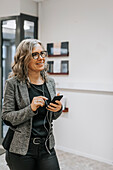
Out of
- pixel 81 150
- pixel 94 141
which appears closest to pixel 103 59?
pixel 94 141

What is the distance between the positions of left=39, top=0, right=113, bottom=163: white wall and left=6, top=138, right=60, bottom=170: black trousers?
166cm

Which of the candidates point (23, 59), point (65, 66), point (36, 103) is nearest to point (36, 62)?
point (23, 59)

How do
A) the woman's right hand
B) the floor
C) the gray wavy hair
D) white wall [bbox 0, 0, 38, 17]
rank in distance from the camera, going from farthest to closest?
white wall [bbox 0, 0, 38, 17], the floor, the gray wavy hair, the woman's right hand

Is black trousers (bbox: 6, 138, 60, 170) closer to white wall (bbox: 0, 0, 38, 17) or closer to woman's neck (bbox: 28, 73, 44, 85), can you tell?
woman's neck (bbox: 28, 73, 44, 85)

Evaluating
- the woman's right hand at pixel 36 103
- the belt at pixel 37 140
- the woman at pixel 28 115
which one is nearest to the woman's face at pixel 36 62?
the woman at pixel 28 115

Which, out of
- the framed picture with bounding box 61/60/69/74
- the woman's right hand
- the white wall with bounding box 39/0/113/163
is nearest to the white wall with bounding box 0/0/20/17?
the white wall with bounding box 39/0/113/163

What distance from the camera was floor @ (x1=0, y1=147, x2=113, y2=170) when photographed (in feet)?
9.28

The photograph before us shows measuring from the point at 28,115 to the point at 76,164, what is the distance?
1.86 meters

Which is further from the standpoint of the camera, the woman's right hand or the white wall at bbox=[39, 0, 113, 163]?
the white wall at bbox=[39, 0, 113, 163]

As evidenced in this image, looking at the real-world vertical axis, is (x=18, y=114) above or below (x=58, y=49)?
below

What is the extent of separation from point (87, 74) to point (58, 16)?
40.6 inches

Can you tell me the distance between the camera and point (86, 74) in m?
3.12

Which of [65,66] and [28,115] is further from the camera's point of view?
[65,66]

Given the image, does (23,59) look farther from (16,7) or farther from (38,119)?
(16,7)
